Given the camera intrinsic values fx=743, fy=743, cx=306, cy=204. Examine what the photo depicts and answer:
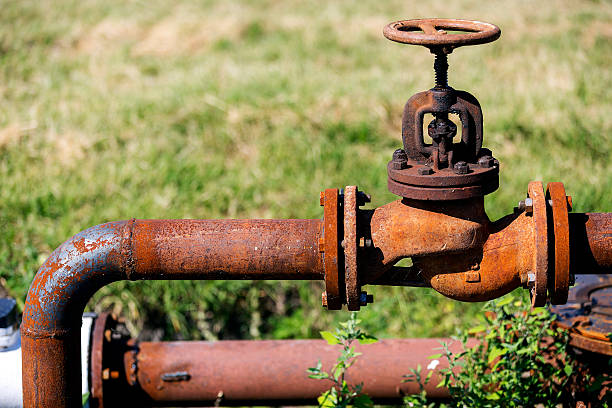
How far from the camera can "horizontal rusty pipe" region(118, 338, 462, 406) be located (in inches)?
89.3

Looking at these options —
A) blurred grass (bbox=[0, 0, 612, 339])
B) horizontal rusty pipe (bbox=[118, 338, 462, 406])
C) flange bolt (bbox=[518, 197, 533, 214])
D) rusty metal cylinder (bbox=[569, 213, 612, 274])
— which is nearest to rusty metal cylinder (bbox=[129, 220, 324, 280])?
flange bolt (bbox=[518, 197, 533, 214])

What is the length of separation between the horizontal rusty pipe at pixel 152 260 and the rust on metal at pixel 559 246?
1.65 ft

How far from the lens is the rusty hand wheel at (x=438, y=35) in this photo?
1535 millimetres

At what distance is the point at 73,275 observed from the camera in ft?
5.50

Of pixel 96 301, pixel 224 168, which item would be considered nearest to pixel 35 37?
pixel 224 168

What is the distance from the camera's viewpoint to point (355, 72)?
217 inches

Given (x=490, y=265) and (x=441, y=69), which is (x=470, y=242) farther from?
(x=441, y=69)

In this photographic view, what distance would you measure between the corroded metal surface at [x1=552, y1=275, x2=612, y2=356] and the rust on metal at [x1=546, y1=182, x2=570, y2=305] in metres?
0.56

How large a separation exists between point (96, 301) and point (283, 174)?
4.33 ft

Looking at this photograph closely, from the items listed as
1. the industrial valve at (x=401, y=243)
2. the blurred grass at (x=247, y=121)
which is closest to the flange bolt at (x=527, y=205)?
the industrial valve at (x=401, y=243)

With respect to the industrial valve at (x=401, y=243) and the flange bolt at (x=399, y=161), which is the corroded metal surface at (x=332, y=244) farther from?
the flange bolt at (x=399, y=161)

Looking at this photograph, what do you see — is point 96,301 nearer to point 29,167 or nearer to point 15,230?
point 15,230

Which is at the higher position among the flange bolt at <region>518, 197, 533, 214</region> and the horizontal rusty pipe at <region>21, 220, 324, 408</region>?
the flange bolt at <region>518, 197, 533, 214</region>

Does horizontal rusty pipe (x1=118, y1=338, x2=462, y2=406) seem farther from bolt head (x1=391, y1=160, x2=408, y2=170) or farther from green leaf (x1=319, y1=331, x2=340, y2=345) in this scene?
bolt head (x1=391, y1=160, x2=408, y2=170)
